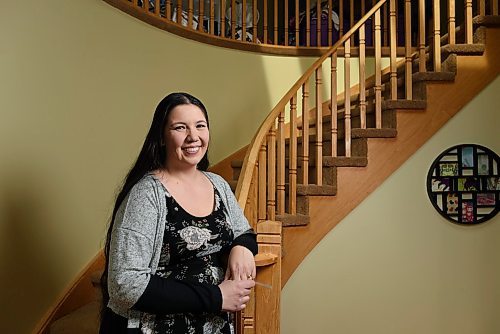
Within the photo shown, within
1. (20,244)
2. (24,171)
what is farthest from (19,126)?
(20,244)

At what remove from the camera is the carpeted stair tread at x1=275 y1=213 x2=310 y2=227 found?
11.0 feet

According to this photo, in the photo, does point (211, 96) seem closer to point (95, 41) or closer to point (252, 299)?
point (95, 41)

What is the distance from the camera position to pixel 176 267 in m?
1.46

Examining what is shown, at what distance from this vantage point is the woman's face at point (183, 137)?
150 centimetres

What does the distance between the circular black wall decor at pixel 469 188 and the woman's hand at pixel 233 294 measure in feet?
7.36

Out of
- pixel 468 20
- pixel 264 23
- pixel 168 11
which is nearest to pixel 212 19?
pixel 168 11

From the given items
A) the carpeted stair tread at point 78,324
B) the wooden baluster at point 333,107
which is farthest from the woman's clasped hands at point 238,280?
the wooden baluster at point 333,107

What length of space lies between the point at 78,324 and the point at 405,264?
1870 mm

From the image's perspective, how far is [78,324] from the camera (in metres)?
2.82

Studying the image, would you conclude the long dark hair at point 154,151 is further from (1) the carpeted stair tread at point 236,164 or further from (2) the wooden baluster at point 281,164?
(1) the carpeted stair tread at point 236,164

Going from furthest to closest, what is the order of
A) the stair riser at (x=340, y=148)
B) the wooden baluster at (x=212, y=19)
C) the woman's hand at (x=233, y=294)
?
the wooden baluster at (x=212, y=19)
the stair riser at (x=340, y=148)
the woman's hand at (x=233, y=294)

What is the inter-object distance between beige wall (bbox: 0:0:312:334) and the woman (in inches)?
64.8

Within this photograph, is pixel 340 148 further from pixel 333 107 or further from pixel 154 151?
pixel 154 151

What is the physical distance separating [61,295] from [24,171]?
72cm
